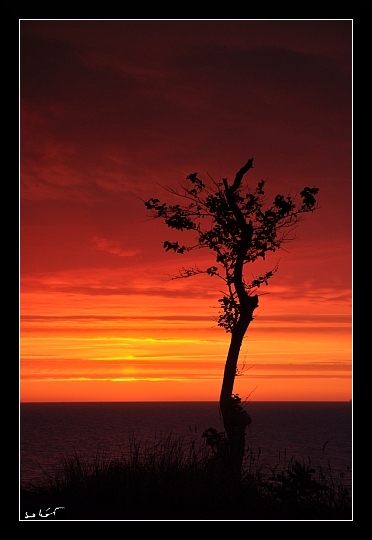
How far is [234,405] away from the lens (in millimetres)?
10820

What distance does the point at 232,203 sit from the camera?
439 inches

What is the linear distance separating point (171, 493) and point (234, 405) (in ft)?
6.83

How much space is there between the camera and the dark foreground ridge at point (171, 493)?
28.8ft

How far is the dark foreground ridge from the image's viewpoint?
346 inches

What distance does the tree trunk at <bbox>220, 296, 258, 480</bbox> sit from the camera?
10.6m

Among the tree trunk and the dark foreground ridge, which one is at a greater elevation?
the tree trunk

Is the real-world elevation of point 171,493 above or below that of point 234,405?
below

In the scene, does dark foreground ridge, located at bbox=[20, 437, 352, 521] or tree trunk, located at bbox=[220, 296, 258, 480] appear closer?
dark foreground ridge, located at bbox=[20, 437, 352, 521]

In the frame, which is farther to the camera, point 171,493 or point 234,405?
point 234,405

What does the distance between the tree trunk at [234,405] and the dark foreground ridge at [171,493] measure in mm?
552

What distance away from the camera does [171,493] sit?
9094 millimetres

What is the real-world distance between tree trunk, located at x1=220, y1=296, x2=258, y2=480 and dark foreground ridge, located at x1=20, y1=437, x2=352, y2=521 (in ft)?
1.81
